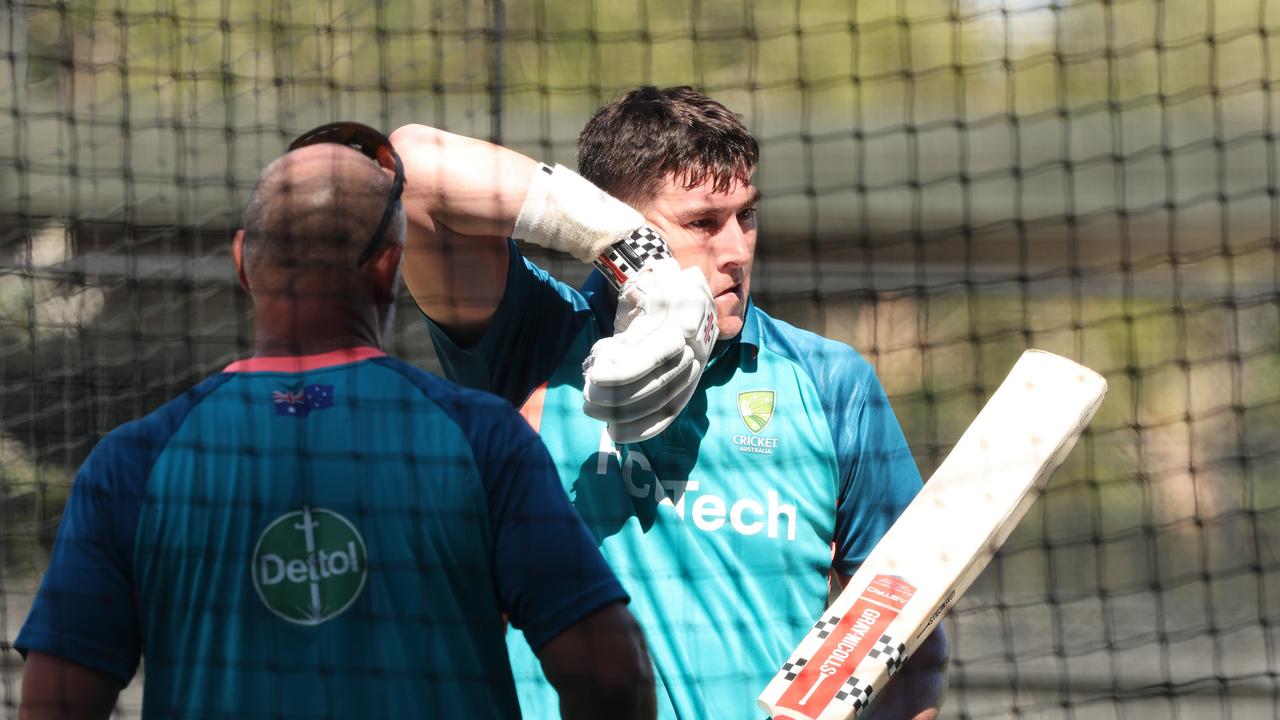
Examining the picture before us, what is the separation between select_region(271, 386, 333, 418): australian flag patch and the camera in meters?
1.16

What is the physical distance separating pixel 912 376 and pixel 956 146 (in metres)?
0.99

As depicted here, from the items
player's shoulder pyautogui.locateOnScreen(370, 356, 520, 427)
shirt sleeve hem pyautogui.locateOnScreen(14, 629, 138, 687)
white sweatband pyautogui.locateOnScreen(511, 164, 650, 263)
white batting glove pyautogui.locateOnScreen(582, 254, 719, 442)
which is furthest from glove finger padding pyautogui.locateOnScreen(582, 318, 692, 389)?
shirt sleeve hem pyautogui.locateOnScreen(14, 629, 138, 687)

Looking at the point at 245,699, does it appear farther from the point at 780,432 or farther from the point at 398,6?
the point at 398,6

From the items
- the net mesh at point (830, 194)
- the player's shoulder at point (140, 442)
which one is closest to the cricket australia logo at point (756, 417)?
the player's shoulder at point (140, 442)

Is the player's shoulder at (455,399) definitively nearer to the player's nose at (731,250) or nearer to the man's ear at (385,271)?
the man's ear at (385,271)

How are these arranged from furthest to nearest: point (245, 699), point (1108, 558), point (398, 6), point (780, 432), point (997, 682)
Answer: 1. point (1108, 558)
2. point (997, 682)
3. point (398, 6)
4. point (780, 432)
5. point (245, 699)

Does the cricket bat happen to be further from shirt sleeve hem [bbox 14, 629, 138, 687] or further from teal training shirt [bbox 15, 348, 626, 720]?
shirt sleeve hem [bbox 14, 629, 138, 687]

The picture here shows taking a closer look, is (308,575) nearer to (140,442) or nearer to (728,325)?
(140,442)

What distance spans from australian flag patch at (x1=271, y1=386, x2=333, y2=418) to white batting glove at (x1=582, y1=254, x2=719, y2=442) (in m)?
0.38

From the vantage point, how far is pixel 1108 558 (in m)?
5.77

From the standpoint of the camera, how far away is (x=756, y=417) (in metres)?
1.66

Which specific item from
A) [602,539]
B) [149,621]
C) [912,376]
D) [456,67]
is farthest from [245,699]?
[912,376]

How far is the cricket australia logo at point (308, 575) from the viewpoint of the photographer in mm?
1128

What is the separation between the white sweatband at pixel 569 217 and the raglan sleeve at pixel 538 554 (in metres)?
0.45
